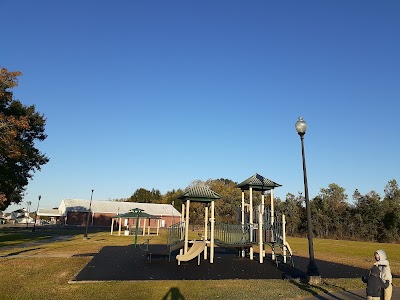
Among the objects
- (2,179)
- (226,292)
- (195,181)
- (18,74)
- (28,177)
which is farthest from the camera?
(195,181)

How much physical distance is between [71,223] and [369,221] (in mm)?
53454

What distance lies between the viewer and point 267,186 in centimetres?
1722

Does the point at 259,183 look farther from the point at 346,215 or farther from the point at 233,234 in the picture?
the point at 346,215

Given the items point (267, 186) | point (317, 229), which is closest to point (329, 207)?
point (317, 229)

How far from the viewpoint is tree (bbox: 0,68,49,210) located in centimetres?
2128

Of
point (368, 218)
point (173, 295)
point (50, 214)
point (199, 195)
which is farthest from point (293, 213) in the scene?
point (50, 214)

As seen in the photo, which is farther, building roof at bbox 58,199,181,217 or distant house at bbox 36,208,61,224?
distant house at bbox 36,208,61,224

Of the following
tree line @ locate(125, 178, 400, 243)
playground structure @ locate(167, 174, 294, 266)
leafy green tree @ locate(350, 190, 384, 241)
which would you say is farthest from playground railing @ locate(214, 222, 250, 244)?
leafy green tree @ locate(350, 190, 384, 241)

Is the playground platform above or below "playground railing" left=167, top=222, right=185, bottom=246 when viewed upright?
below

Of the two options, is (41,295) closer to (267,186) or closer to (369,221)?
(267,186)

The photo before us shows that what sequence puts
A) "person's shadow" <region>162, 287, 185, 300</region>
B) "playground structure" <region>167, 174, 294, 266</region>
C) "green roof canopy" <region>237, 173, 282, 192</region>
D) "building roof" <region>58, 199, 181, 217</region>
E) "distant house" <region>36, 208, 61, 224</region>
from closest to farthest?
"person's shadow" <region>162, 287, 185, 300</region> < "playground structure" <region>167, 174, 294, 266</region> < "green roof canopy" <region>237, 173, 282, 192</region> < "building roof" <region>58, 199, 181, 217</region> < "distant house" <region>36, 208, 61, 224</region>

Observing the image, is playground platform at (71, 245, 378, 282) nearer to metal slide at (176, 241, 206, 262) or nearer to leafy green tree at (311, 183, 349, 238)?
metal slide at (176, 241, 206, 262)

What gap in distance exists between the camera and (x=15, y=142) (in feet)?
71.2

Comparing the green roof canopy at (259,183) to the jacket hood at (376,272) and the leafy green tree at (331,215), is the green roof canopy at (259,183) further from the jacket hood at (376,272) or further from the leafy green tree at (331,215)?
the leafy green tree at (331,215)
